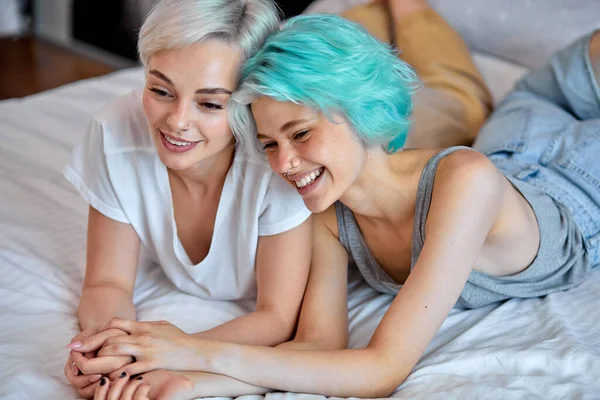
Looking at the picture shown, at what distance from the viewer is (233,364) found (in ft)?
4.14

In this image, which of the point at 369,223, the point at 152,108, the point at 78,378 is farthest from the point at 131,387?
the point at 369,223

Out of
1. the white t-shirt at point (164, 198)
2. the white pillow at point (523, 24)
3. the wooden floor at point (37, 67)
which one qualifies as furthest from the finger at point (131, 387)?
the wooden floor at point (37, 67)

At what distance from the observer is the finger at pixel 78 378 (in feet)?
4.17

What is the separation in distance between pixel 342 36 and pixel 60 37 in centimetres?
382

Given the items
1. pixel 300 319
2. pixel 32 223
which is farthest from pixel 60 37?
pixel 300 319

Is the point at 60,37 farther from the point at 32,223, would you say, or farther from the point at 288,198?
the point at 288,198

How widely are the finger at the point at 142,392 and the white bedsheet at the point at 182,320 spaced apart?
6.2 inches

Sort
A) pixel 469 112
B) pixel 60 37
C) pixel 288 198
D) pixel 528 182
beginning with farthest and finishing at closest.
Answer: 1. pixel 60 37
2. pixel 469 112
3. pixel 528 182
4. pixel 288 198

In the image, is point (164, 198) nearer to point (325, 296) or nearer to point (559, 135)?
point (325, 296)

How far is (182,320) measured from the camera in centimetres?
154

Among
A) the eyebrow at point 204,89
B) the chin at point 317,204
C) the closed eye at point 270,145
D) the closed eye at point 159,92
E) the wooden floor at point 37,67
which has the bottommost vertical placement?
the wooden floor at point 37,67

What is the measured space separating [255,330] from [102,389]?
322 mm

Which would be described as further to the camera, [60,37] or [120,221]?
[60,37]

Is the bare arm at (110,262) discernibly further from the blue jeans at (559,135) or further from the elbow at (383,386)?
the blue jeans at (559,135)
